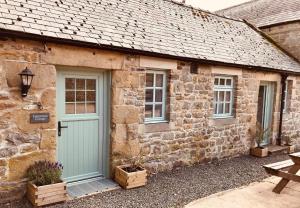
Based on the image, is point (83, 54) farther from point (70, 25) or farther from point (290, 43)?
point (290, 43)

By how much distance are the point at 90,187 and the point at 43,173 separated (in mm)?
1075

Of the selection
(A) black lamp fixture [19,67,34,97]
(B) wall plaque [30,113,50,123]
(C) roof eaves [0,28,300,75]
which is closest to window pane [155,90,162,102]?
(C) roof eaves [0,28,300,75]

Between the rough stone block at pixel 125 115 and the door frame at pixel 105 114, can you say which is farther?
the rough stone block at pixel 125 115

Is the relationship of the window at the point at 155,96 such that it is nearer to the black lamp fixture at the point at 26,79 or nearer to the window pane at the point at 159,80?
the window pane at the point at 159,80

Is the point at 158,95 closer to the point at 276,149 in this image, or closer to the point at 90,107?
the point at 90,107

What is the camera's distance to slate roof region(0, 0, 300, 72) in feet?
Result: 16.2

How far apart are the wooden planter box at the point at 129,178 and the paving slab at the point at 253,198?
122 centimetres

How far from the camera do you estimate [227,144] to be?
8055mm

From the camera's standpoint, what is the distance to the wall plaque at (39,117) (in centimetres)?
469

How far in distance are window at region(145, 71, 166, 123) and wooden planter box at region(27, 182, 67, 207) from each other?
97.7 inches

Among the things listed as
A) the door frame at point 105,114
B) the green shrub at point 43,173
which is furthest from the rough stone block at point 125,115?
the green shrub at point 43,173

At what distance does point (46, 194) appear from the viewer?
176 inches

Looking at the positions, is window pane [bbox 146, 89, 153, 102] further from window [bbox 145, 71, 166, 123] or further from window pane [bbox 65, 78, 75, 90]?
window pane [bbox 65, 78, 75, 90]

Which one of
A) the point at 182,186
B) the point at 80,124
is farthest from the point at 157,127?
the point at 80,124
